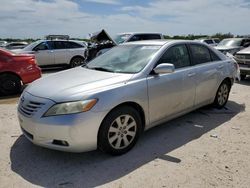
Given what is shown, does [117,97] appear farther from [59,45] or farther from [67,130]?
[59,45]

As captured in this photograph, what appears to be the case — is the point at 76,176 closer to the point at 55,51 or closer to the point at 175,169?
the point at 175,169

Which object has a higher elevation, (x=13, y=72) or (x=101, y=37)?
(x=101, y=37)

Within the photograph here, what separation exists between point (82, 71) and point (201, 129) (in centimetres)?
230

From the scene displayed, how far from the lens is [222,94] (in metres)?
6.13

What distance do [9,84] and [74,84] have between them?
497 cm

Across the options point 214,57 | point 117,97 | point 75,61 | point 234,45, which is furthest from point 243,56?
point 117,97

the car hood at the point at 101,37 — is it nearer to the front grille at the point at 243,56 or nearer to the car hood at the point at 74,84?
the front grille at the point at 243,56

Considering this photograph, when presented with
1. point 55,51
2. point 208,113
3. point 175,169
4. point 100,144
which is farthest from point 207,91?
point 55,51

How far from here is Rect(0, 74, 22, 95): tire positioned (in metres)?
8.09

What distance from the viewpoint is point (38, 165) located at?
3750 mm

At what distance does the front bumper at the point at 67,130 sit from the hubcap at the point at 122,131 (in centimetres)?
26

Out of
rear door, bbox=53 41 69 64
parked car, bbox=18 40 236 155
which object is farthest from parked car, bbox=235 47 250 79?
rear door, bbox=53 41 69 64

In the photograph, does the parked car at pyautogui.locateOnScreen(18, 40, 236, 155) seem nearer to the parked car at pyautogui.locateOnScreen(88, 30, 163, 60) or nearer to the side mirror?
the side mirror

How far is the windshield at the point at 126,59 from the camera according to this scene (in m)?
4.42
